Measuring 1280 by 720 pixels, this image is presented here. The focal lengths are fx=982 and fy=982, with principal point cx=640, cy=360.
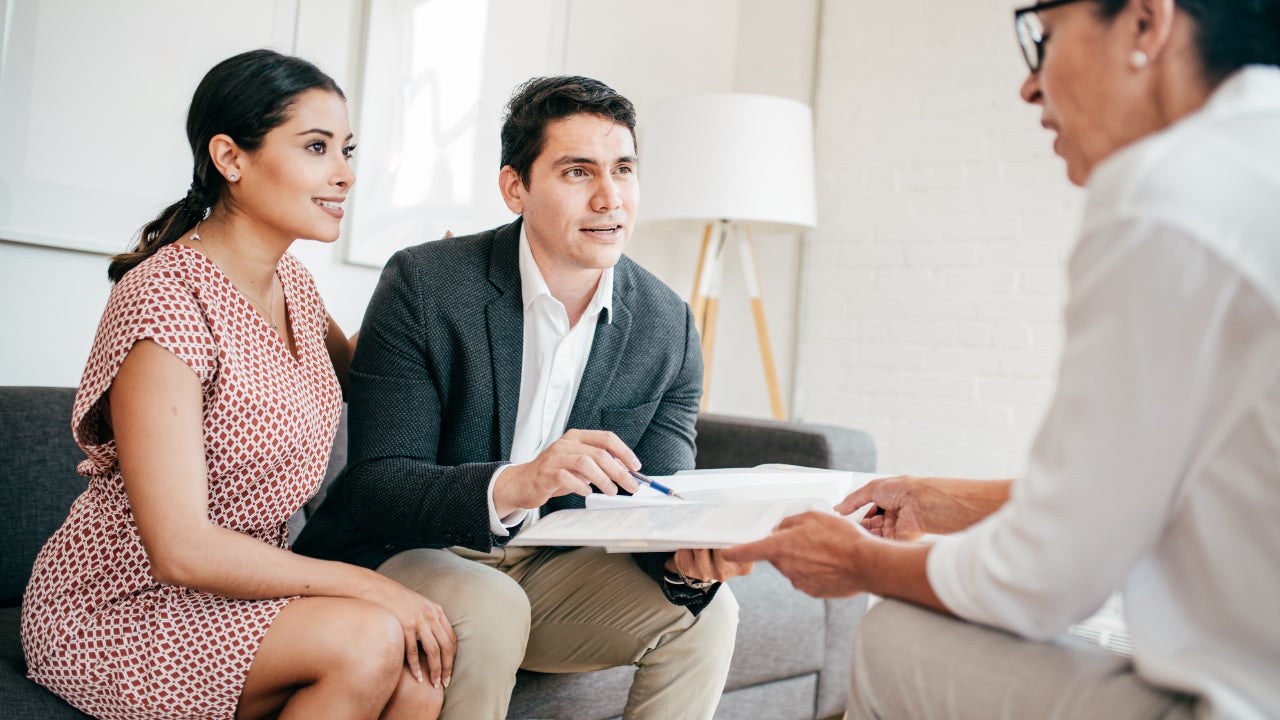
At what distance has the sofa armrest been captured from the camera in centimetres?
217

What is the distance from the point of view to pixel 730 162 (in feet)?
9.77

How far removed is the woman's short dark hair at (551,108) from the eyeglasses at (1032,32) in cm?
82

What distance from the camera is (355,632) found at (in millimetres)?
1121

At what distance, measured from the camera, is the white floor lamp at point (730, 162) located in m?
2.97

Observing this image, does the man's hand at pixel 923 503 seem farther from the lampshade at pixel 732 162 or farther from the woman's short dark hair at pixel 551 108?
the lampshade at pixel 732 162

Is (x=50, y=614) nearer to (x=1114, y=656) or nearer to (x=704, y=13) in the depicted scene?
(x=1114, y=656)

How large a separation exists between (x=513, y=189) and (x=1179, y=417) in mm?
1265

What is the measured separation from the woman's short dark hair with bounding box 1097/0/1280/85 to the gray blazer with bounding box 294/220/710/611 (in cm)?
93

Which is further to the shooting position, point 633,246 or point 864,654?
point 633,246

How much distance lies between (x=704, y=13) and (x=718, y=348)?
1.25 meters

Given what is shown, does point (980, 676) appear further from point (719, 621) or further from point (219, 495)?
point (219, 495)

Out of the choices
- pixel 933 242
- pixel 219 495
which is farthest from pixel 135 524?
pixel 933 242

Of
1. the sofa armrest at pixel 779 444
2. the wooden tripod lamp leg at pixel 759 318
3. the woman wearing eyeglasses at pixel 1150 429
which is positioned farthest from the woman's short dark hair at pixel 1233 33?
the wooden tripod lamp leg at pixel 759 318

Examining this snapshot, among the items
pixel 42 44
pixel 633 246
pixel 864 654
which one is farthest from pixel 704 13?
pixel 864 654
